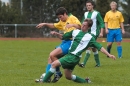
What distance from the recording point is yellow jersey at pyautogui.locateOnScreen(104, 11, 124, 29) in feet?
53.9

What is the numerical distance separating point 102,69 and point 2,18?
32.8m

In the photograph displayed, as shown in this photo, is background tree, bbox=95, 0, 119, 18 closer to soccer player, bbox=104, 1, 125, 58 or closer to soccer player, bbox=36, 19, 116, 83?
soccer player, bbox=104, 1, 125, 58

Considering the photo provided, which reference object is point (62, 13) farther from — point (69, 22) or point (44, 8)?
point (44, 8)

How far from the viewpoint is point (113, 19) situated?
1645cm

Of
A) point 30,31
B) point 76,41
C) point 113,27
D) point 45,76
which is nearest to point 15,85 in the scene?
point 45,76

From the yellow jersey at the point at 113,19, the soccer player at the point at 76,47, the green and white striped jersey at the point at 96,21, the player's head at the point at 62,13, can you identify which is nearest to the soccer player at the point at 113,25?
the yellow jersey at the point at 113,19

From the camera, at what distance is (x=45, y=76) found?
9.15 meters

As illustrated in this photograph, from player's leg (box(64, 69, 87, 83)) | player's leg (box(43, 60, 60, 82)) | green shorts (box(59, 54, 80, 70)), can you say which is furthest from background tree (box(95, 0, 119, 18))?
green shorts (box(59, 54, 80, 70))

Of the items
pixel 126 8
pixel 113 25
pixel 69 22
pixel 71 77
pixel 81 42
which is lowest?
pixel 71 77

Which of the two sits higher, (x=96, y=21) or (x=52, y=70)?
Answer: (x=96, y=21)

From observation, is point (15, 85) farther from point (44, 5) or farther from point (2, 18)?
point (44, 5)

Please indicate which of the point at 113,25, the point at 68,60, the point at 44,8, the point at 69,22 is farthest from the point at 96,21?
the point at 44,8

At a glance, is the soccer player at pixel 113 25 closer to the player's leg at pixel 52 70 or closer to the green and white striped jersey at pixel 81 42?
the green and white striped jersey at pixel 81 42

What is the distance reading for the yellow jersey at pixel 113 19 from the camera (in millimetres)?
16444
